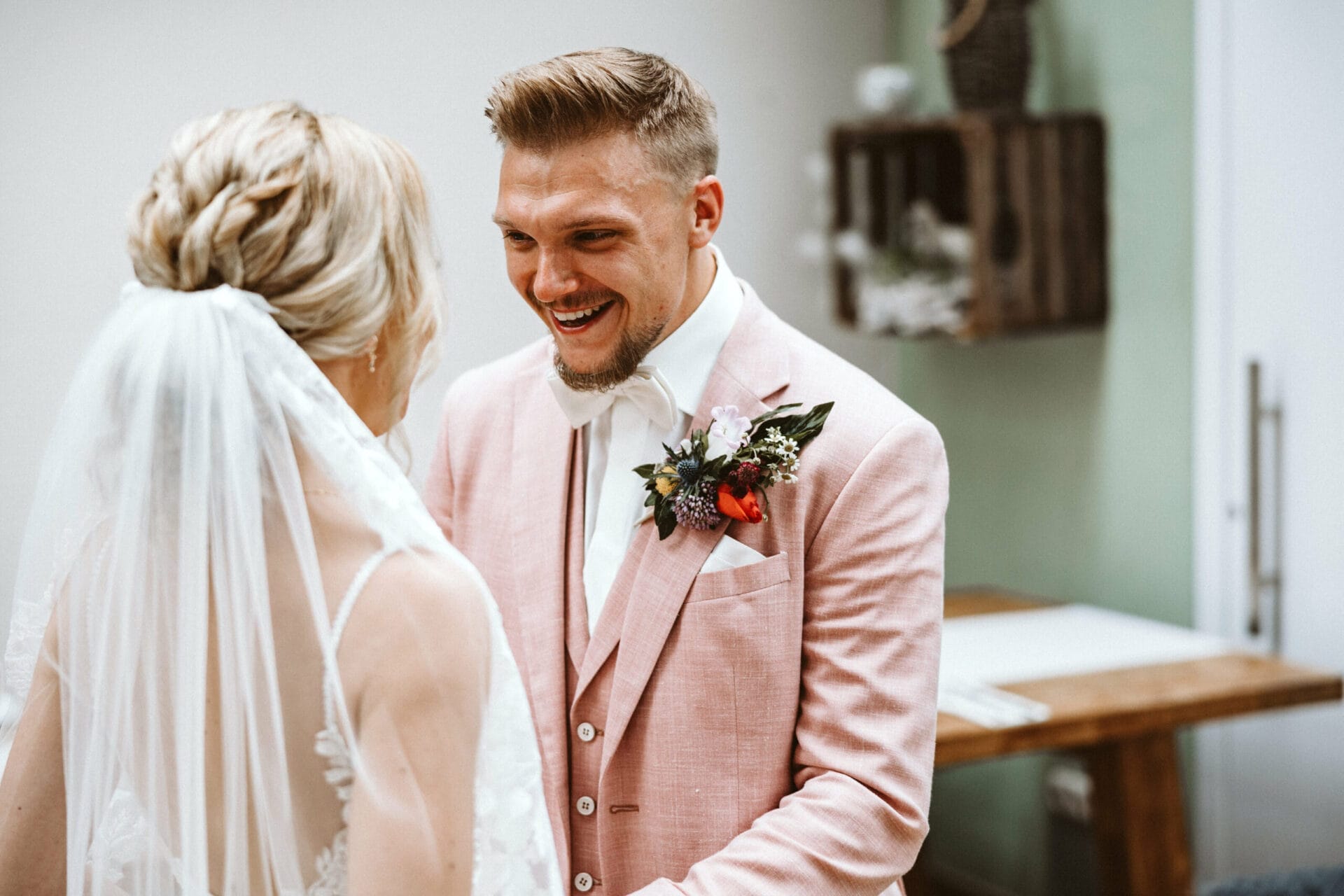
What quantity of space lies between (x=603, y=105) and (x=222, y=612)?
680 millimetres

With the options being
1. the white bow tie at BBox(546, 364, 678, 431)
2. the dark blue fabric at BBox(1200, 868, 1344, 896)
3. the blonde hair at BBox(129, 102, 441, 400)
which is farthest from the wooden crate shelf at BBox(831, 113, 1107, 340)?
the blonde hair at BBox(129, 102, 441, 400)

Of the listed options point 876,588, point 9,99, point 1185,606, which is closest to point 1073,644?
point 1185,606

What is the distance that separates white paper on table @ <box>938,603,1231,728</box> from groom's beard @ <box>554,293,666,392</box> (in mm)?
1241

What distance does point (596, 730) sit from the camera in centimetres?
151

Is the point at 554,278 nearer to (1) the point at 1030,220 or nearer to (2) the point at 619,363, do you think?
(2) the point at 619,363

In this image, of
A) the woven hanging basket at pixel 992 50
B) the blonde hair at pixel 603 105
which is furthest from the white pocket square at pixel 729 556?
the woven hanging basket at pixel 992 50

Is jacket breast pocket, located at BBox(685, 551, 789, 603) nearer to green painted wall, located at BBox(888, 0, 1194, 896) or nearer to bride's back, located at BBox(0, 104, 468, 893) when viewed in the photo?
bride's back, located at BBox(0, 104, 468, 893)

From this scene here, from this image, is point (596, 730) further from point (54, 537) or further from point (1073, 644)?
point (1073, 644)

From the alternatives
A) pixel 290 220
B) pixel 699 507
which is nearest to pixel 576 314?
pixel 699 507

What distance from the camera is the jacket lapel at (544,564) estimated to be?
5.02 ft

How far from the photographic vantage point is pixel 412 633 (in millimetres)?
1050

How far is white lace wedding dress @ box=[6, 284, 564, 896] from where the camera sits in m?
1.08

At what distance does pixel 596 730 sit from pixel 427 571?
51cm

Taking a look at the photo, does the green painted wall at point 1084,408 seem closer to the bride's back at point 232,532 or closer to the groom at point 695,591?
the groom at point 695,591
